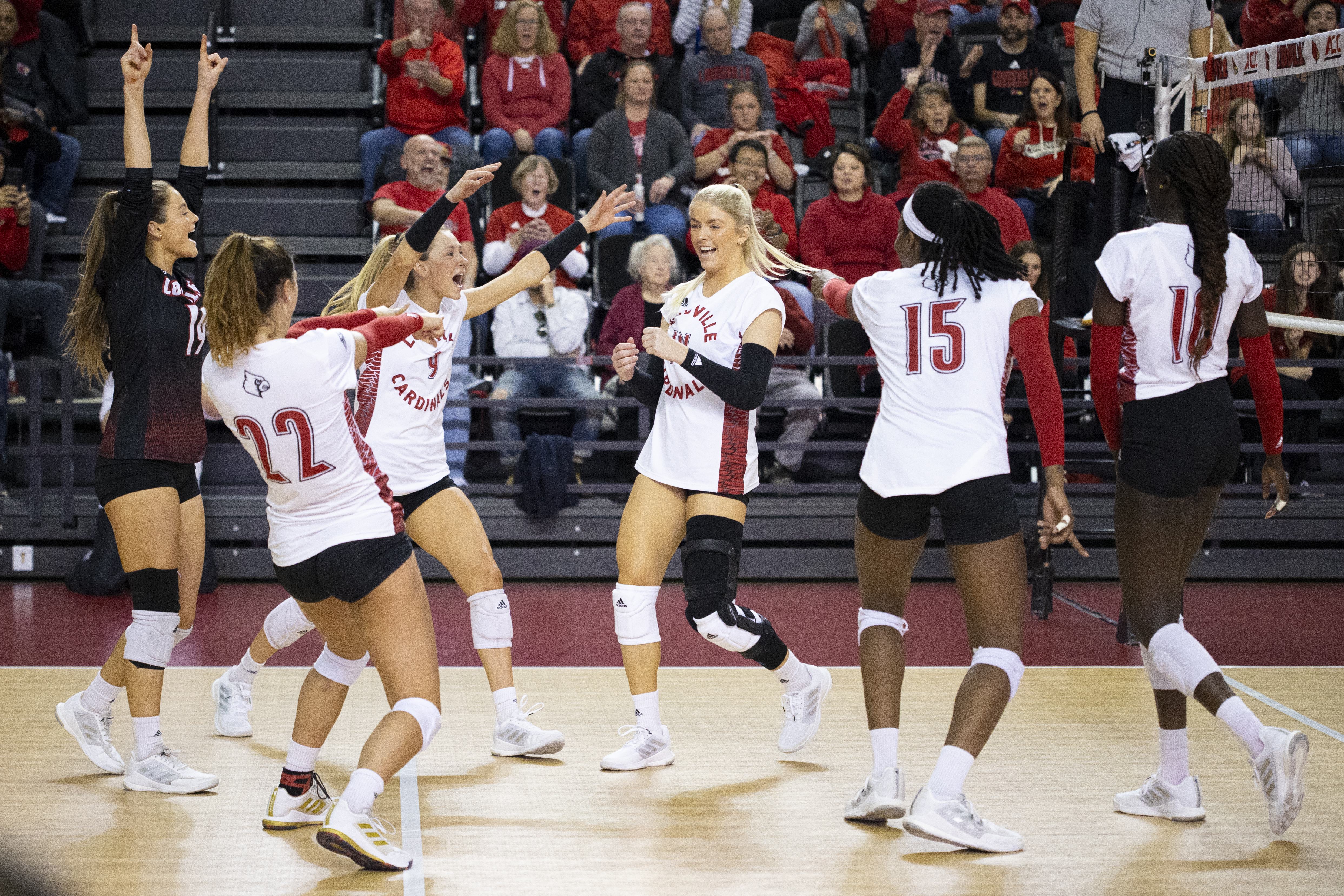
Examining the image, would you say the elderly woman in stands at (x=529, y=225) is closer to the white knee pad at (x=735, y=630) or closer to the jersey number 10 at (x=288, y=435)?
the white knee pad at (x=735, y=630)

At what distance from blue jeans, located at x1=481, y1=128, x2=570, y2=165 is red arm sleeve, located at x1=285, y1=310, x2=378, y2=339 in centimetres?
587

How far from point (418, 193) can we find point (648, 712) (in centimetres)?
517

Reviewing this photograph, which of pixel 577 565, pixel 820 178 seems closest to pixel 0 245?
pixel 577 565

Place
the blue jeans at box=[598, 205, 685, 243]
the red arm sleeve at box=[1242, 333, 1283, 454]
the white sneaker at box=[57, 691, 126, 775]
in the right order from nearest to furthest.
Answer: the red arm sleeve at box=[1242, 333, 1283, 454] → the white sneaker at box=[57, 691, 126, 775] → the blue jeans at box=[598, 205, 685, 243]

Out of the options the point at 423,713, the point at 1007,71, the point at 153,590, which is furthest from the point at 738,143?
the point at 423,713

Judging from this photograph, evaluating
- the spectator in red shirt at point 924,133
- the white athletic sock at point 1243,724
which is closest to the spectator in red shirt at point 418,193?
the spectator in red shirt at point 924,133

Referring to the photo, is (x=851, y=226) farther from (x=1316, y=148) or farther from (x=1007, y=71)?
(x=1316, y=148)

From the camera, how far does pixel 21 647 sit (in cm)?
591

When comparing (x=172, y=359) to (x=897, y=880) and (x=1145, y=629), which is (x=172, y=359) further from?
(x=1145, y=629)

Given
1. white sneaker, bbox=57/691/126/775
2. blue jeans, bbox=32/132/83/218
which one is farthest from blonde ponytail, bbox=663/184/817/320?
blue jeans, bbox=32/132/83/218

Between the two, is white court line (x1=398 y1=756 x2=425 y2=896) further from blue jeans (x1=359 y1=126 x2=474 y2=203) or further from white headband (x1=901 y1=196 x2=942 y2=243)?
blue jeans (x1=359 y1=126 x2=474 y2=203)

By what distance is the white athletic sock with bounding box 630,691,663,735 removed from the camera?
166 inches

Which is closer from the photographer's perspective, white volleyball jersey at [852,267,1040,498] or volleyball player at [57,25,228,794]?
white volleyball jersey at [852,267,1040,498]

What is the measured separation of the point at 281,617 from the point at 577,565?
3.48m
